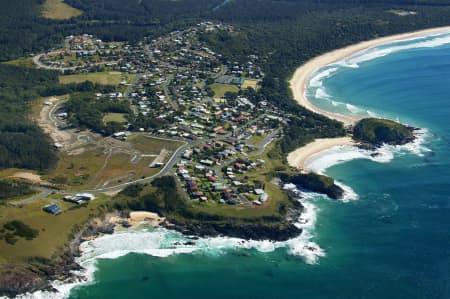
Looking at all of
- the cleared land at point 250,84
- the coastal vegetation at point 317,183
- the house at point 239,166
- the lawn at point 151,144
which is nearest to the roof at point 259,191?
the coastal vegetation at point 317,183

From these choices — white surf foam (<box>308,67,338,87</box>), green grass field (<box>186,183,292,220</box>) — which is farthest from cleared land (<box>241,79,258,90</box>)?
green grass field (<box>186,183,292,220</box>)

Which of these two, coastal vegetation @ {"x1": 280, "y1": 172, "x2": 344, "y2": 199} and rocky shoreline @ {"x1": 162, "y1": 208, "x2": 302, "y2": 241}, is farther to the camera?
coastal vegetation @ {"x1": 280, "y1": 172, "x2": 344, "y2": 199}

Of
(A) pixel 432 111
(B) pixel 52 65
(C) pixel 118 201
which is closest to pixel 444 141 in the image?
(A) pixel 432 111

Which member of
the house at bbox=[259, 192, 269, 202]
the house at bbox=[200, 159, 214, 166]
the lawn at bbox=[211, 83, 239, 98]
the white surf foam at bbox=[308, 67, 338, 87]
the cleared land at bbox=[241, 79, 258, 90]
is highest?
the white surf foam at bbox=[308, 67, 338, 87]

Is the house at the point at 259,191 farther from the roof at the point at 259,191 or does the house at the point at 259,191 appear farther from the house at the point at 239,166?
the house at the point at 239,166

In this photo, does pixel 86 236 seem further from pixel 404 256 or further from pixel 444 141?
pixel 444 141

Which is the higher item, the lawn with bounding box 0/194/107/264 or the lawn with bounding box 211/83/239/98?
the lawn with bounding box 211/83/239/98

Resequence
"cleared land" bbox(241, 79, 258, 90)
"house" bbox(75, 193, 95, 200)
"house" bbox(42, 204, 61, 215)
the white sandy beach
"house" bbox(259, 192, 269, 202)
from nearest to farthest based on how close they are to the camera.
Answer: "house" bbox(42, 204, 61, 215)
"house" bbox(75, 193, 95, 200)
"house" bbox(259, 192, 269, 202)
the white sandy beach
"cleared land" bbox(241, 79, 258, 90)

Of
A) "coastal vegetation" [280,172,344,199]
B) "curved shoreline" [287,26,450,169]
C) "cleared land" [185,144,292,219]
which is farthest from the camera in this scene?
"curved shoreline" [287,26,450,169]

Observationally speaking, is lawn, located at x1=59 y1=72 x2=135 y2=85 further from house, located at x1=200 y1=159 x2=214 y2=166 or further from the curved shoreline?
house, located at x1=200 y1=159 x2=214 y2=166
